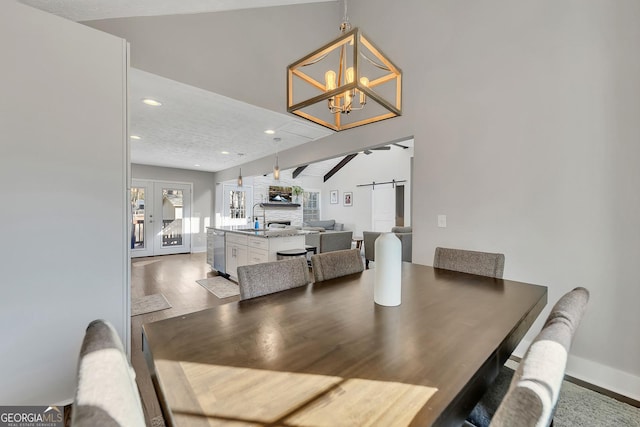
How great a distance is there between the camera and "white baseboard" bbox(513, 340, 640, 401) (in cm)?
180

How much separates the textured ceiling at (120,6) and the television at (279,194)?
269 inches

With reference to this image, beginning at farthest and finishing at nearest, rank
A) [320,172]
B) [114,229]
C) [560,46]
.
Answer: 1. [320,172]
2. [560,46]
3. [114,229]

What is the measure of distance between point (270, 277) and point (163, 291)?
11.2 ft

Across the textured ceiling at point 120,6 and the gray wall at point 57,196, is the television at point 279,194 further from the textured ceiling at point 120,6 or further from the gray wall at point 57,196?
the gray wall at point 57,196

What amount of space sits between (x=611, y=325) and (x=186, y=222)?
8041 mm

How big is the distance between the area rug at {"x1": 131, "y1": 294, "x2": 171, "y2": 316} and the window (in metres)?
6.46

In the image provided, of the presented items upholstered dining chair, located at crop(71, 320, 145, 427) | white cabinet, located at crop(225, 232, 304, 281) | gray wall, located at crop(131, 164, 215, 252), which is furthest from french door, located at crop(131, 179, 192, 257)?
upholstered dining chair, located at crop(71, 320, 145, 427)

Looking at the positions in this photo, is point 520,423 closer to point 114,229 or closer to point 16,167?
point 114,229

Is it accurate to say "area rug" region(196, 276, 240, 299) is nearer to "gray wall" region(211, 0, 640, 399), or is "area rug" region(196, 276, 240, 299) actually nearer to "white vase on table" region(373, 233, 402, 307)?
"gray wall" region(211, 0, 640, 399)

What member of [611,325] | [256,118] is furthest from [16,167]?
[611,325]

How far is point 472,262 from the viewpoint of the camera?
1.97 meters

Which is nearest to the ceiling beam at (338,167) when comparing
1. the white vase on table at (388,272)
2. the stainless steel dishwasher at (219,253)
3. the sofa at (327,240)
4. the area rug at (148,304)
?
the sofa at (327,240)

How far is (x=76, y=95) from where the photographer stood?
163 cm

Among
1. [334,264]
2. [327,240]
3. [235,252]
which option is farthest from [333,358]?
[327,240]
